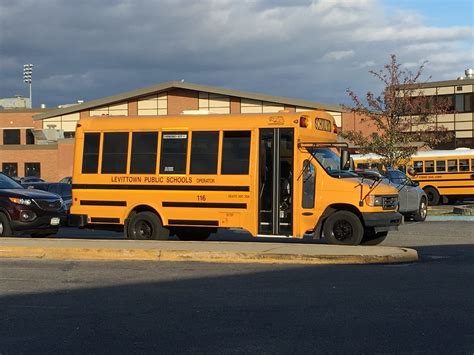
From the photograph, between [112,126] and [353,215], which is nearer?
[353,215]

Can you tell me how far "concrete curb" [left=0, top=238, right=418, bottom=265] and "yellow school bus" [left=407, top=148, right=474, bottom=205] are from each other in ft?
65.7

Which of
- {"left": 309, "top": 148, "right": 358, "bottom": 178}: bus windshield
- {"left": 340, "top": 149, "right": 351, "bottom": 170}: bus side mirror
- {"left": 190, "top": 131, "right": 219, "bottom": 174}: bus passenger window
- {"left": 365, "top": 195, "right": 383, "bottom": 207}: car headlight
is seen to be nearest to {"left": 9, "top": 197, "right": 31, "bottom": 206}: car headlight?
{"left": 190, "top": 131, "right": 219, "bottom": 174}: bus passenger window

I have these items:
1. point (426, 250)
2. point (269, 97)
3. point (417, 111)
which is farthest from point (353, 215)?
point (269, 97)

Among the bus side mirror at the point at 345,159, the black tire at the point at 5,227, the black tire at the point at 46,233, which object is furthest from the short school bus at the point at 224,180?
the black tire at the point at 5,227

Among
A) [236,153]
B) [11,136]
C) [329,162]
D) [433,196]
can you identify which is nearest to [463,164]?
[433,196]

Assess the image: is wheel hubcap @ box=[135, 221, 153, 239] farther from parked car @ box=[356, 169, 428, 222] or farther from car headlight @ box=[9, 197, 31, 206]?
parked car @ box=[356, 169, 428, 222]

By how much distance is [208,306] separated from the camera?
25.8 ft

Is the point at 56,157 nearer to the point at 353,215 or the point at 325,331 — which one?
the point at 353,215

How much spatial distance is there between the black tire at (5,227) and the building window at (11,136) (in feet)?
167

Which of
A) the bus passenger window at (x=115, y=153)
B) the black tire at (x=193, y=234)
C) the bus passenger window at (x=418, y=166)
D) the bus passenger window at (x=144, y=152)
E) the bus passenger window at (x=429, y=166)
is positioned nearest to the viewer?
the bus passenger window at (x=144, y=152)

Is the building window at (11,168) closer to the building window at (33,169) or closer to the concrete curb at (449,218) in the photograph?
the building window at (33,169)

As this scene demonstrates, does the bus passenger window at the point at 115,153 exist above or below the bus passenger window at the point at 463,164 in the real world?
below

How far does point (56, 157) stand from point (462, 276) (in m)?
49.4

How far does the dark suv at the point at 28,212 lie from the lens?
15375 millimetres
